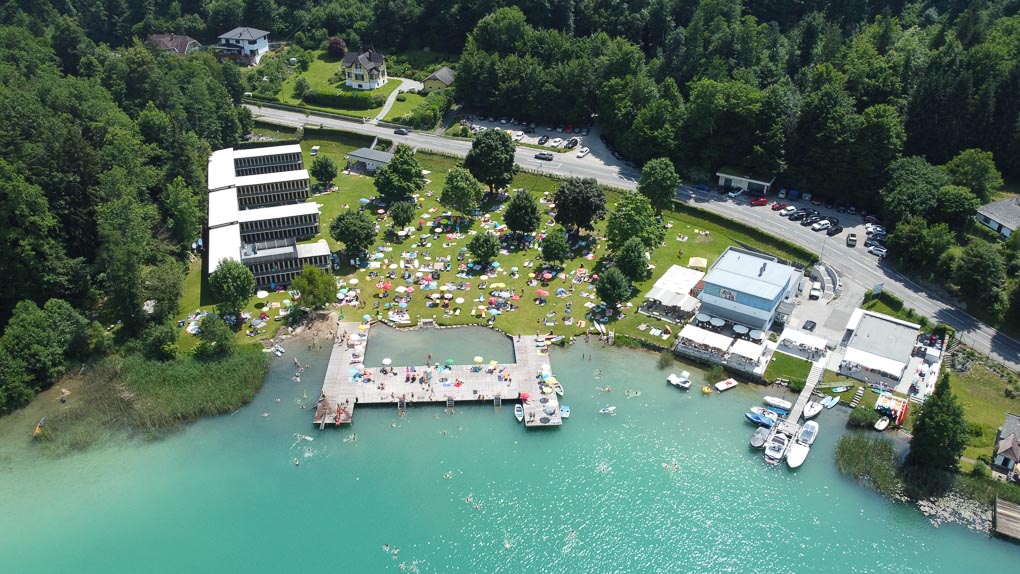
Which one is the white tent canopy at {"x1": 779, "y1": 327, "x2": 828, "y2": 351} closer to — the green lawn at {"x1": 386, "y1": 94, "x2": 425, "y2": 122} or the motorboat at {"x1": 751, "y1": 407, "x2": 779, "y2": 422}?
the motorboat at {"x1": 751, "y1": 407, "x2": 779, "y2": 422}

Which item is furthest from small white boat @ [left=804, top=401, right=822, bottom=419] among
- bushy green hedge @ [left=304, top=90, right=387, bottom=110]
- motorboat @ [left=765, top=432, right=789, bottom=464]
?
bushy green hedge @ [left=304, top=90, right=387, bottom=110]

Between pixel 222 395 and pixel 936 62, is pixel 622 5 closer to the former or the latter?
pixel 936 62

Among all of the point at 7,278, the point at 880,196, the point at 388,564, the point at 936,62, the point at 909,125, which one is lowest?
the point at 388,564

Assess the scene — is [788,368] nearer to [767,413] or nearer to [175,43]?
[767,413]

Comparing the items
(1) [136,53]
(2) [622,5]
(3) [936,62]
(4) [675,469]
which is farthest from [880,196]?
(1) [136,53]

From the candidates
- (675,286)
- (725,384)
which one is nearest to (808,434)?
(725,384)
